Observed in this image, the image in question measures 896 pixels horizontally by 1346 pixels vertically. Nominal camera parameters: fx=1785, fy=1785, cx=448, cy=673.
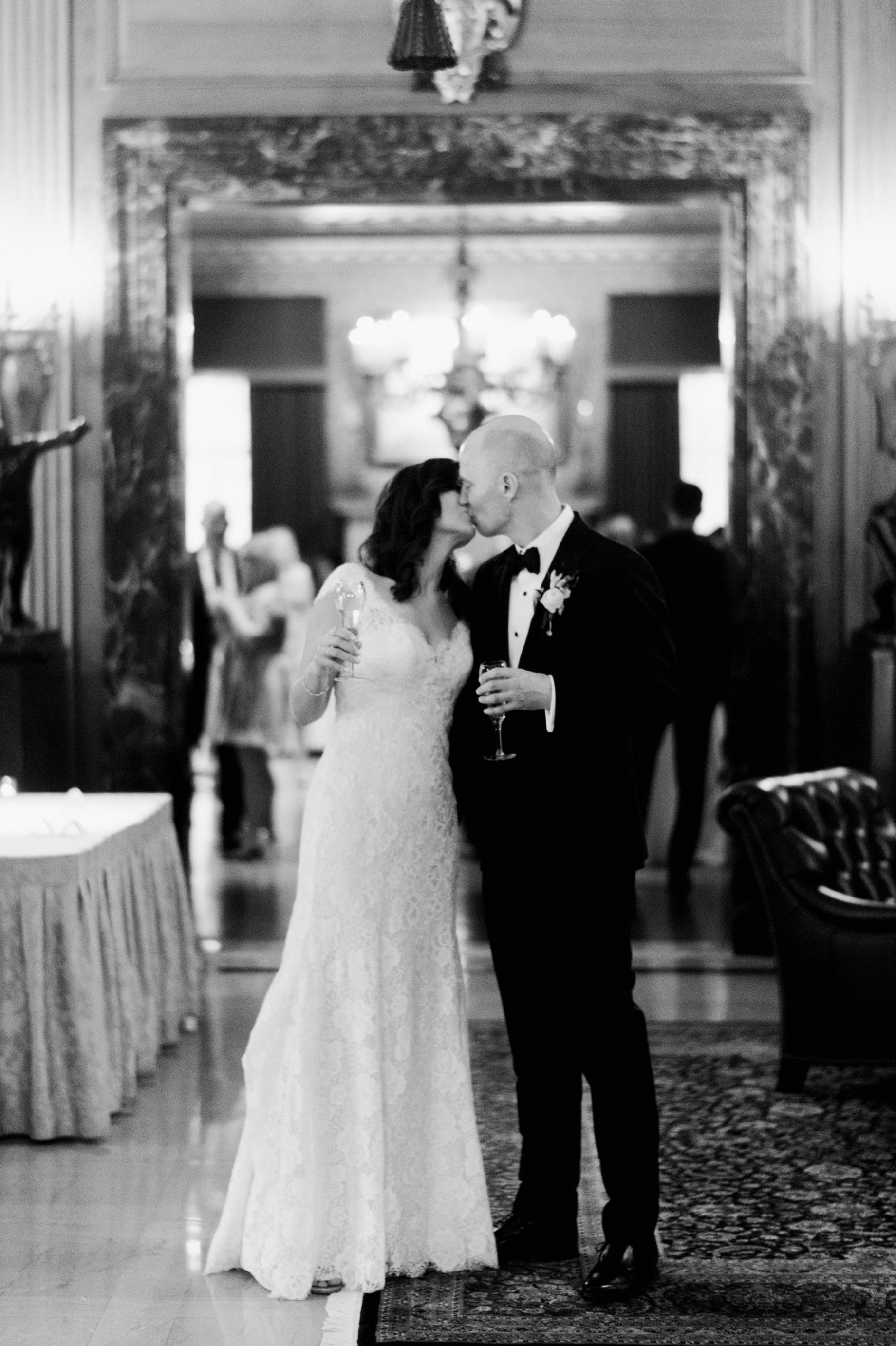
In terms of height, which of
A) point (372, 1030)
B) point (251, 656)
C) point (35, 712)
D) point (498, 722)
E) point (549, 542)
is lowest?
point (372, 1030)

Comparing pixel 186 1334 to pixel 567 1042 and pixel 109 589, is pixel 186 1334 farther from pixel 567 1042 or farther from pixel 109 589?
pixel 109 589

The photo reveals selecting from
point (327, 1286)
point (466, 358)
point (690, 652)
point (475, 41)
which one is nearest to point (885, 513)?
point (690, 652)

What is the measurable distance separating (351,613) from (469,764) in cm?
47

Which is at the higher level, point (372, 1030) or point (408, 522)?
point (408, 522)

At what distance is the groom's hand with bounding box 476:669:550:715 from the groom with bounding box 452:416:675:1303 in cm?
9

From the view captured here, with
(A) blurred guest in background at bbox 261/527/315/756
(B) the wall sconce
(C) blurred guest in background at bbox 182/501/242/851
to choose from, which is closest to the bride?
(B) the wall sconce

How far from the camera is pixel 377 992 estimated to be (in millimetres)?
3617

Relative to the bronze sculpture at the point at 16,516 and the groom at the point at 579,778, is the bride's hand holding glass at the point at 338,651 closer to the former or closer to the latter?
the groom at the point at 579,778

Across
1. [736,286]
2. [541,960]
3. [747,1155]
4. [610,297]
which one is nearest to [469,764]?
[541,960]

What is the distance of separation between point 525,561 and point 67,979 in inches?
73.6

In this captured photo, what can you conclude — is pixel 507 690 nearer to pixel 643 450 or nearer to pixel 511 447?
pixel 511 447

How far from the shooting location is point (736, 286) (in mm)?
7211

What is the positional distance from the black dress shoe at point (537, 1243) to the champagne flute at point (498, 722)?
3.35ft

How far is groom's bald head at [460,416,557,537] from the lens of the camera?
3.59m
